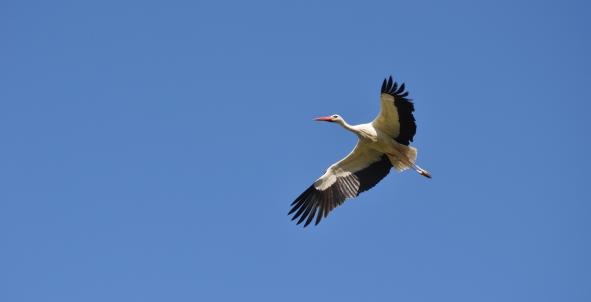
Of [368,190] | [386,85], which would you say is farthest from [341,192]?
[386,85]

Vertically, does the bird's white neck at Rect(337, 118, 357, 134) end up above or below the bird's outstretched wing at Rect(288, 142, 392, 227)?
above

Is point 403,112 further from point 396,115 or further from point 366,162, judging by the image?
point 366,162

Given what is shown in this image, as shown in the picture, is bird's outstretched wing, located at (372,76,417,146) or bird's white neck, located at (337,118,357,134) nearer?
bird's outstretched wing, located at (372,76,417,146)

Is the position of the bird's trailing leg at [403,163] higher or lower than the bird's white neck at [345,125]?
lower

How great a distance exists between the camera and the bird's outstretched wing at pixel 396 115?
1303 cm

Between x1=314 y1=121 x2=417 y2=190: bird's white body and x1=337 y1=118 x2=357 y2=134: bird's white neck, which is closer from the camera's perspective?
x1=314 y1=121 x2=417 y2=190: bird's white body

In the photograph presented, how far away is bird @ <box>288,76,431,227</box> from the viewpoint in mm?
13711

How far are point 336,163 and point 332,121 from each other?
718 mm

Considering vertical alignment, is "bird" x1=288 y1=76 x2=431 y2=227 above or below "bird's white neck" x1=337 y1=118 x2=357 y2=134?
below

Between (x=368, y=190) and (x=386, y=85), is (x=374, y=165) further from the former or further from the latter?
(x=386, y=85)

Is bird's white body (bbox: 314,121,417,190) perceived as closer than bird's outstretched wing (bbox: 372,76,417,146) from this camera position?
No

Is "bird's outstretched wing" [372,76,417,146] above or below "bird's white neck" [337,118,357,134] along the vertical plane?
below

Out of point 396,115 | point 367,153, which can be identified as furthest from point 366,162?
point 396,115

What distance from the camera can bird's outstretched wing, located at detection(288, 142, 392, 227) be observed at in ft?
46.4
